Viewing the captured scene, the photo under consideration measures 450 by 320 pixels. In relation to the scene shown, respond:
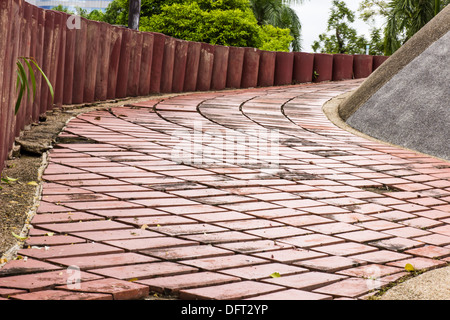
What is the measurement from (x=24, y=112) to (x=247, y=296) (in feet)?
10.3

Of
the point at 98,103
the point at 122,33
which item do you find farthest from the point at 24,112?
the point at 122,33

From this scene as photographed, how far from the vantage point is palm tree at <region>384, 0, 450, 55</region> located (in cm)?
2130

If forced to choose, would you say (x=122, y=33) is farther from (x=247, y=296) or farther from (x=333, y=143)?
(x=247, y=296)

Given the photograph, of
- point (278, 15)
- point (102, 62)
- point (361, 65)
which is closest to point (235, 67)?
point (102, 62)

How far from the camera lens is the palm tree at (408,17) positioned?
2130 cm

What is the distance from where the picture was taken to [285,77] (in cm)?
1177

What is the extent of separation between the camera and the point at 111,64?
7535mm

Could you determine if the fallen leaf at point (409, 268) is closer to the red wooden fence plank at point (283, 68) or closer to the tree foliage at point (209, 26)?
the red wooden fence plank at point (283, 68)

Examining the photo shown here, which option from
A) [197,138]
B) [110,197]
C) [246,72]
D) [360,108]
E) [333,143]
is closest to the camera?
[110,197]

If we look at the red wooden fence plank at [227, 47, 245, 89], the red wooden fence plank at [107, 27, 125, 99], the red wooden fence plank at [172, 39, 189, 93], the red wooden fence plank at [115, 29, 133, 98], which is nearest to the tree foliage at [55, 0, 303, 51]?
the red wooden fence plank at [227, 47, 245, 89]

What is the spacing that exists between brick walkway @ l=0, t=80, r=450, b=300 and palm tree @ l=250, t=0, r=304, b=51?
22.5 meters

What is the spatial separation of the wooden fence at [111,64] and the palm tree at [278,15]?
1565 centimetres

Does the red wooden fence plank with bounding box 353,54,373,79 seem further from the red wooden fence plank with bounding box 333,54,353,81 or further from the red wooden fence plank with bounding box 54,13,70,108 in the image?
the red wooden fence plank with bounding box 54,13,70,108

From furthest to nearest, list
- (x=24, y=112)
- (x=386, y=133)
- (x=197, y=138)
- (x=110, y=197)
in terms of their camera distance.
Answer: (x=386, y=133), (x=197, y=138), (x=24, y=112), (x=110, y=197)
